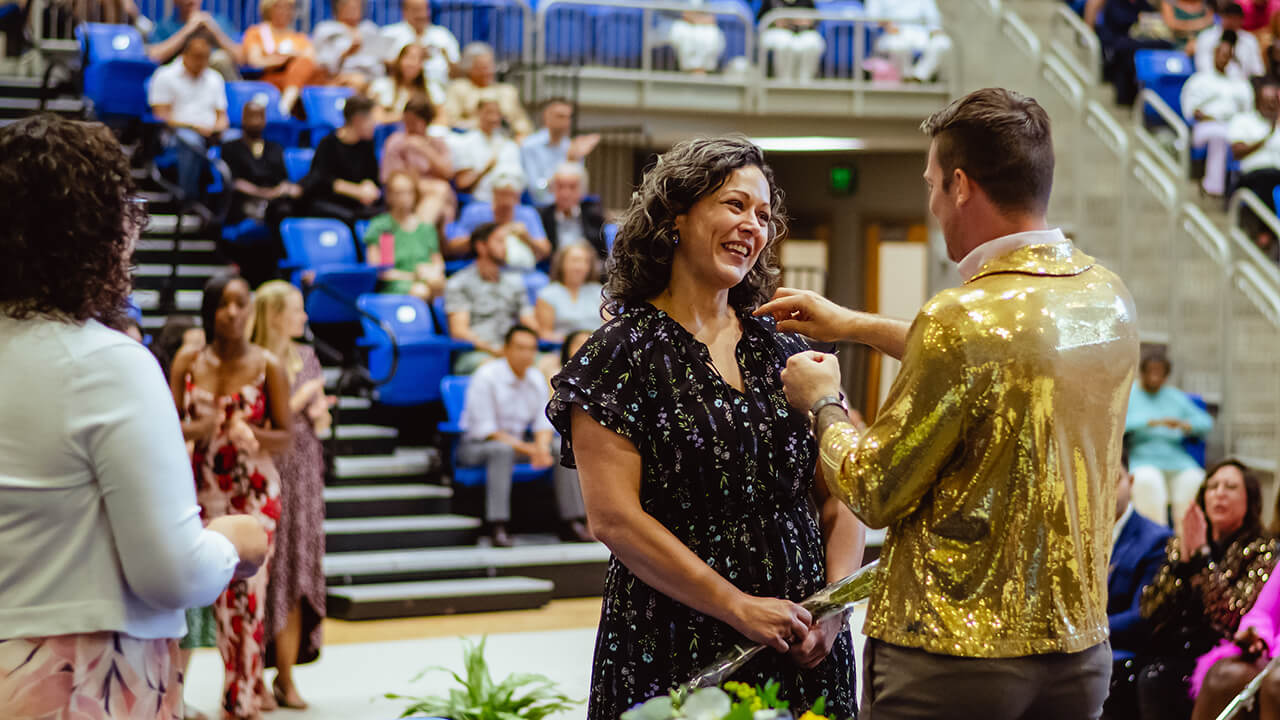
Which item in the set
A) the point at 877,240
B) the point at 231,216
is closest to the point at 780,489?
the point at 231,216

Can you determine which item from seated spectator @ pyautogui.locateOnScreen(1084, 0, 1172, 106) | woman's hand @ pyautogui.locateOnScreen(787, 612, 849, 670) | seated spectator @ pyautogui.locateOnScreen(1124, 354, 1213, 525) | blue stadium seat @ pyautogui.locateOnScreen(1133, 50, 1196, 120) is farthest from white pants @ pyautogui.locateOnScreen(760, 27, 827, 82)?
woman's hand @ pyautogui.locateOnScreen(787, 612, 849, 670)

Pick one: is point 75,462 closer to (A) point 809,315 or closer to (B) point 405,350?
(A) point 809,315

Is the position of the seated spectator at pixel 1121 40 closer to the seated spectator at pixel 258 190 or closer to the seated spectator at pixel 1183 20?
the seated spectator at pixel 1183 20

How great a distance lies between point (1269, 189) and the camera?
404 inches

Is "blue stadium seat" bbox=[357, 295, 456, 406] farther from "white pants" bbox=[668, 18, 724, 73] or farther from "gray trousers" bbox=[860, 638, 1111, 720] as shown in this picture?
"gray trousers" bbox=[860, 638, 1111, 720]

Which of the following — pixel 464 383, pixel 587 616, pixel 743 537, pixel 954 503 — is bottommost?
pixel 587 616

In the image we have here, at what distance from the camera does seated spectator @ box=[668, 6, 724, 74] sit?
41.0 ft

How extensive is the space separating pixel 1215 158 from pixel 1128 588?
6071 millimetres

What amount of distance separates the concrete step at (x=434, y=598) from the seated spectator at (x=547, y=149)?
141 inches

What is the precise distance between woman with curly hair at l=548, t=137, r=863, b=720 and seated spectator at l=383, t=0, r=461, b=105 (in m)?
8.51

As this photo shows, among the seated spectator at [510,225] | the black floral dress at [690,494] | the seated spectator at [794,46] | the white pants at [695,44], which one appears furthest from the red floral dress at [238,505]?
the seated spectator at [794,46]

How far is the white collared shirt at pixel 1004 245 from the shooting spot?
199cm

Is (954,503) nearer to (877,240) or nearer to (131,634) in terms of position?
(131,634)

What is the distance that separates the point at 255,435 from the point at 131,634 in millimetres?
3297
